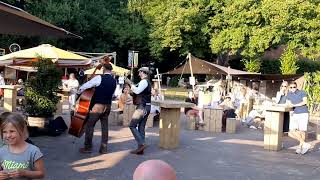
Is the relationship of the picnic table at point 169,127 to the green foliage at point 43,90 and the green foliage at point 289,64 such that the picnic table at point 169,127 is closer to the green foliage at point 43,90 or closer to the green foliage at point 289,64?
the green foliage at point 43,90

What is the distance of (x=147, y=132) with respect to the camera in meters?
12.4

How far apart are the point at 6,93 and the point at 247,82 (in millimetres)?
16511

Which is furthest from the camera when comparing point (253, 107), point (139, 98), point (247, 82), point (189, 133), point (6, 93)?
→ point (247, 82)

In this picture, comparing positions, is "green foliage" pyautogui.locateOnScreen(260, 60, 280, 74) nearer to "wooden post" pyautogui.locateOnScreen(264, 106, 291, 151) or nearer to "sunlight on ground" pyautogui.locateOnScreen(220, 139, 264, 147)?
"sunlight on ground" pyautogui.locateOnScreen(220, 139, 264, 147)

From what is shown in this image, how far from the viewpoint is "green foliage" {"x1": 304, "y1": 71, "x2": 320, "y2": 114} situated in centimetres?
A: 2048

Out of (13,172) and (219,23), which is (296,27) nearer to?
(219,23)

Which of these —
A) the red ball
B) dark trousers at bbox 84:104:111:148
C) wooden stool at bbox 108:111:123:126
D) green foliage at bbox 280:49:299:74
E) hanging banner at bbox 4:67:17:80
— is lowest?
wooden stool at bbox 108:111:123:126

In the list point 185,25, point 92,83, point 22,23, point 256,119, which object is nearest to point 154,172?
point 22,23

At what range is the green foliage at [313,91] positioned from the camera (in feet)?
67.2

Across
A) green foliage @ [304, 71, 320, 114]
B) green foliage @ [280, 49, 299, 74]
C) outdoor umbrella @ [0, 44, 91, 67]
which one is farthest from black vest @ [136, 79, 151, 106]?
green foliage @ [280, 49, 299, 74]

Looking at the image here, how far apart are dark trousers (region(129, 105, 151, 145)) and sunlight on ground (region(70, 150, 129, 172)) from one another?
380 mm

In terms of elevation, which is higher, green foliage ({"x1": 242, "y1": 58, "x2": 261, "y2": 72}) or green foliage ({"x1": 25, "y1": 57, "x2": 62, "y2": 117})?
green foliage ({"x1": 242, "y1": 58, "x2": 261, "y2": 72})

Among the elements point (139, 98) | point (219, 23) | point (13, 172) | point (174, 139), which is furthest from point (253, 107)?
point (219, 23)

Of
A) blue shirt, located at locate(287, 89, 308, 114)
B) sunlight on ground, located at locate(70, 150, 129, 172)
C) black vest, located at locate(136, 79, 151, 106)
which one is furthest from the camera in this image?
blue shirt, located at locate(287, 89, 308, 114)
